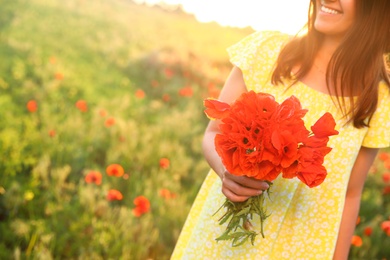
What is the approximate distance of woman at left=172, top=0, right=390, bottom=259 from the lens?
2.12m

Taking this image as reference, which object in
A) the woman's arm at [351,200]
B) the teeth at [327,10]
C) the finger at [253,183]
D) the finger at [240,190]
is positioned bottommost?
the woman's arm at [351,200]

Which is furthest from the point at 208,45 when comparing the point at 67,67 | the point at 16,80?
the point at 16,80

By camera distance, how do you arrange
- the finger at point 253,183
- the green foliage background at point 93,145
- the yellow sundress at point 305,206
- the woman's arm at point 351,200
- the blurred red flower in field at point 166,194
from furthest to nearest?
the blurred red flower in field at point 166,194
the green foliage background at point 93,145
the woman's arm at point 351,200
the yellow sundress at point 305,206
the finger at point 253,183

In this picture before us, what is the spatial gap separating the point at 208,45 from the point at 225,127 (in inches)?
367

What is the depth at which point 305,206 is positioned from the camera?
2.14m

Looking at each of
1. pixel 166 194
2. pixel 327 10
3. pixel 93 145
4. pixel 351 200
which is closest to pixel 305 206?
pixel 351 200

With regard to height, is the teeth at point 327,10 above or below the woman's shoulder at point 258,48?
above

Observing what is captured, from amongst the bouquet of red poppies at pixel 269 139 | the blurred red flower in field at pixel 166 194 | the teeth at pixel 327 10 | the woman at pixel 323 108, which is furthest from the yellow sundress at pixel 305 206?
the blurred red flower in field at pixel 166 194

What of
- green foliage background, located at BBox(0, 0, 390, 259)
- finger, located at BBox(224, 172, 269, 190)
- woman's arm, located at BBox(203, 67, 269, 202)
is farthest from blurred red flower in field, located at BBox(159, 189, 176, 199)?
finger, located at BBox(224, 172, 269, 190)

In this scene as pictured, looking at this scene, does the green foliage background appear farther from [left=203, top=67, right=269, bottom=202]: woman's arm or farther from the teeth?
the teeth

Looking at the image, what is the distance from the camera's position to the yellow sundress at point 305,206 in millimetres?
2107

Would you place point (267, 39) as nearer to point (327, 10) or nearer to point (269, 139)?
point (327, 10)

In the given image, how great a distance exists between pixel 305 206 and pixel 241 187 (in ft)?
1.73

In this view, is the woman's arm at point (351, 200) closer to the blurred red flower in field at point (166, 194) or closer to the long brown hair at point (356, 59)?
the long brown hair at point (356, 59)
